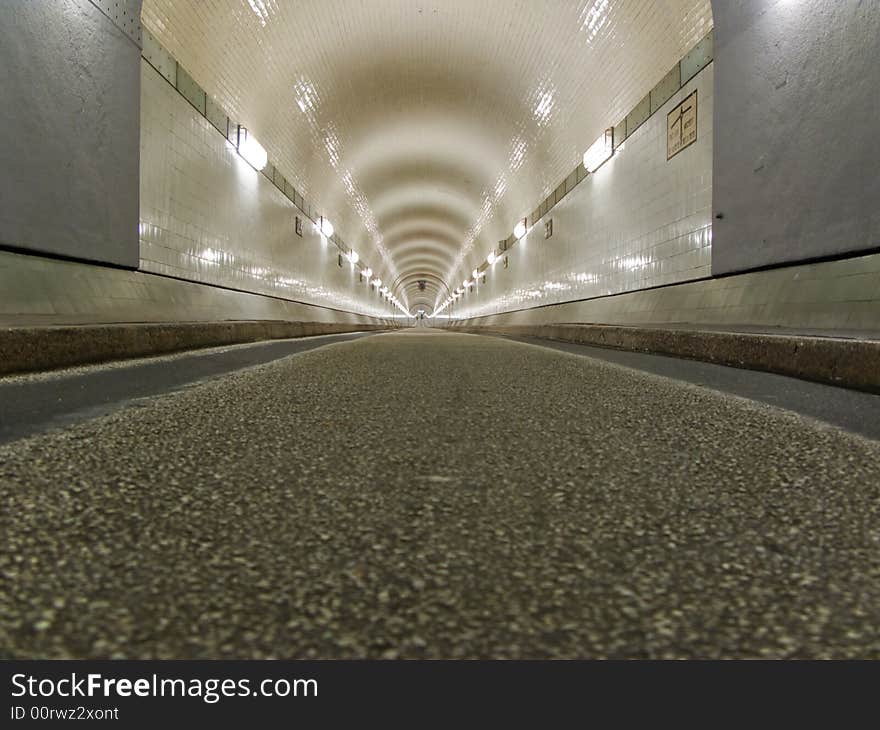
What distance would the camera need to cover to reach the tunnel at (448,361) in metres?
0.67

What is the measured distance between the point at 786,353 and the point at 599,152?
7.69m

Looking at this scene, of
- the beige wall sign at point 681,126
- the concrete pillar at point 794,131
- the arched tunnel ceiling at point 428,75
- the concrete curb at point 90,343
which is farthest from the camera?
the arched tunnel ceiling at point 428,75

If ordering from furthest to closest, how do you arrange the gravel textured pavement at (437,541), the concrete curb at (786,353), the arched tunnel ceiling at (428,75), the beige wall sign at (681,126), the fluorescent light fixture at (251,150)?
the fluorescent light fixture at (251,150), the arched tunnel ceiling at (428,75), the beige wall sign at (681,126), the concrete curb at (786,353), the gravel textured pavement at (437,541)

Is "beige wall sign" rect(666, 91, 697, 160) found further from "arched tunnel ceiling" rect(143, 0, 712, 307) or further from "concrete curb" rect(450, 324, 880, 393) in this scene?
"concrete curb" rect(450, 324, 880, 393)

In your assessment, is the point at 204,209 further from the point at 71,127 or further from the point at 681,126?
the point at 681,126

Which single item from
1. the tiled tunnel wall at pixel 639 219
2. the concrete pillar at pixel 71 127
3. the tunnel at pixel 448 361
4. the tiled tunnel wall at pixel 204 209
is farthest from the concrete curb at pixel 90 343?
the tiled tunnel wall at pixel 639 219

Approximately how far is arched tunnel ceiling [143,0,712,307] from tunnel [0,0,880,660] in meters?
0.08

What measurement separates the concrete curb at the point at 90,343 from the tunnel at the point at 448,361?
0.03 meters

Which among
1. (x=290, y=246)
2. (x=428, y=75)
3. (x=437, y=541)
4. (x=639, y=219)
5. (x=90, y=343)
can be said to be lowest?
(x=437, y=541)

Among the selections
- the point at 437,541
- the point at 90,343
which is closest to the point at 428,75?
the point at 90,343

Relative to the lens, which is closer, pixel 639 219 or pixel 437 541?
pixel 437 541

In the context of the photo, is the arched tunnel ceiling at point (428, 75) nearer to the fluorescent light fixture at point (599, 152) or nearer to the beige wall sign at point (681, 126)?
the fluorescent light fixture at point (599, 152)

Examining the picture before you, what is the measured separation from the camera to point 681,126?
7156 millimetres
